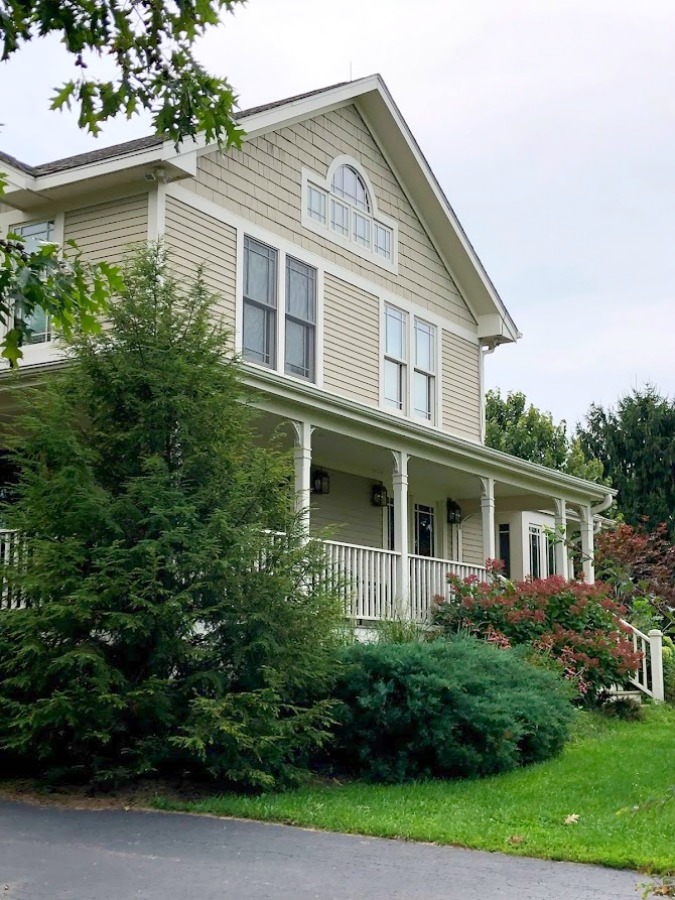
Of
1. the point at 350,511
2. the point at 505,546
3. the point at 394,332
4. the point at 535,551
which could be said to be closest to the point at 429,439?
the point at 350,511

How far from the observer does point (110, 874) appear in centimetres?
702

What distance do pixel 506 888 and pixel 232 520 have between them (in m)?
4.49

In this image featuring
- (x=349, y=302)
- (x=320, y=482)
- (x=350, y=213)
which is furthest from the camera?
(x=350, y=213)

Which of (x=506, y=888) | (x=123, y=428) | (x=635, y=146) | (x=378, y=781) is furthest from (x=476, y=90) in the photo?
(x=506, y=888)

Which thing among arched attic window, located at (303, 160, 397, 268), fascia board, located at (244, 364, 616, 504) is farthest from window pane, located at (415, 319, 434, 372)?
fascia board, located at (244, 364, 616, 504)

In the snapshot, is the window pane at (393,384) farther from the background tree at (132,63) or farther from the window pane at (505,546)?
the background tree at (132,63)

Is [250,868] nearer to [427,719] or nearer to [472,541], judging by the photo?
[427,719]

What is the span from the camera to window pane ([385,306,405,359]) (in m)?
18.5

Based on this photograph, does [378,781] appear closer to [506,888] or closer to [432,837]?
[432,837]

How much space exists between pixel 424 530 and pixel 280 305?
20.4 feet

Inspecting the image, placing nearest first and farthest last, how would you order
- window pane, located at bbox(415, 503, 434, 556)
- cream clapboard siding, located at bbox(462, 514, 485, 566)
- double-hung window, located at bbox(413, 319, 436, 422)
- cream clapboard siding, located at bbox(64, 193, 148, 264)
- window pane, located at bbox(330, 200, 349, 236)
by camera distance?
cream clapboard siding, located at bbox(64, 193, 148, 264), window pane, located at bbox(330, 200, 349, 236), double-hung window, located at bbox(413, 319, 436, 422), window pane, located at bbox(415, 503, 434, 556), cream clapboard siding, located at bbox(462, 514, 485, 566)

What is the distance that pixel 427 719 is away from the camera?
10586mm

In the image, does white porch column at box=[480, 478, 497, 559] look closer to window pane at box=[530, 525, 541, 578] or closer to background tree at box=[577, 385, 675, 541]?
window pane at box=[530, 525, 541, 578]

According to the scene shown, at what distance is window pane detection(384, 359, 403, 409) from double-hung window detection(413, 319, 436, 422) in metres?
0.40
